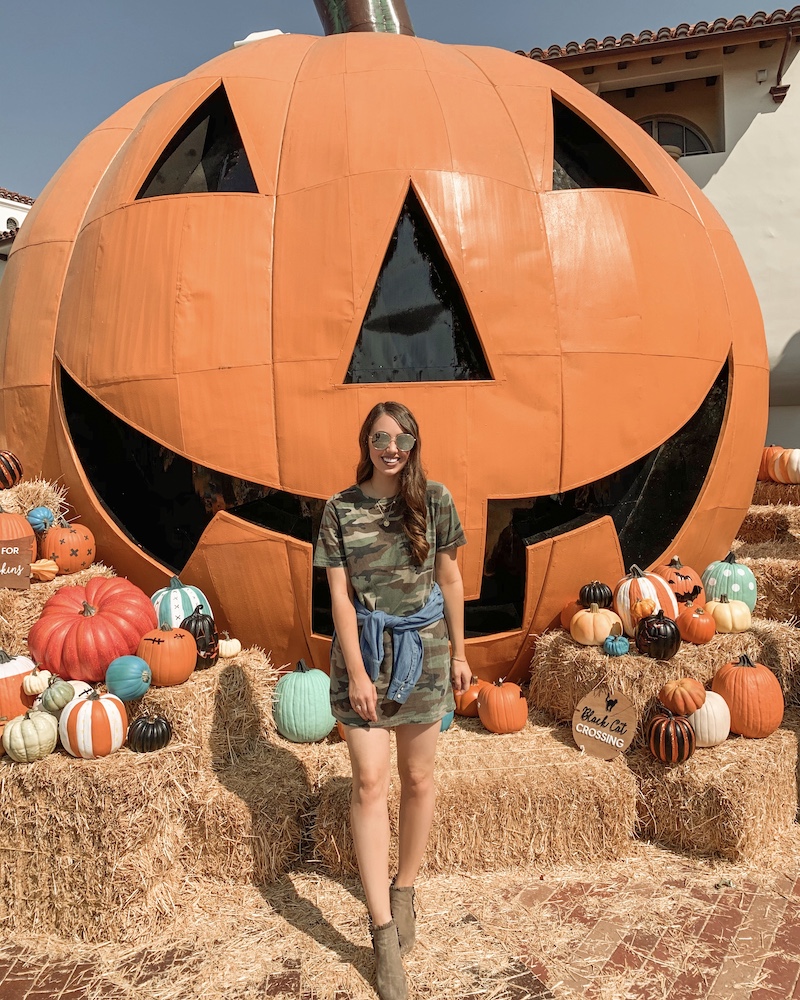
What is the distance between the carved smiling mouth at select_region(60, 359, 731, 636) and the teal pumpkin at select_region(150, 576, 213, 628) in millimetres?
197

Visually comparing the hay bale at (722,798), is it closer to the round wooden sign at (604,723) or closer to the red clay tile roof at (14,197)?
the round wooden sign at (604,723)

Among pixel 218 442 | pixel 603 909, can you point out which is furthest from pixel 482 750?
pixel 218 442

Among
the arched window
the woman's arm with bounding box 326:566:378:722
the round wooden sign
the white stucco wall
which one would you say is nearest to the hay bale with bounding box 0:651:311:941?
the woman's arm with bounding box 326:566:378:722

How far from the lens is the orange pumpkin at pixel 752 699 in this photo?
4.21 meters

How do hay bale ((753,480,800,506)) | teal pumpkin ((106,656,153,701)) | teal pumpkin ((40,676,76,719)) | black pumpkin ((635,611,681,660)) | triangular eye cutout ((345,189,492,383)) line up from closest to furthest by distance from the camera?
teal pumpkin ((40,676,76,719)), teal pumpkin ((106,656,153,701)), triangular eye cutout ((345,189,492,383)), black pumpkin ((635,611,681,660)), hay bale ((753,480,800,506))

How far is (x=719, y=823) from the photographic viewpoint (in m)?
3.76

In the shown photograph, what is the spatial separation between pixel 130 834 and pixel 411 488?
2003 mm

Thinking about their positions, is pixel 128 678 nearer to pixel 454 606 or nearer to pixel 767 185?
pixel 454 606

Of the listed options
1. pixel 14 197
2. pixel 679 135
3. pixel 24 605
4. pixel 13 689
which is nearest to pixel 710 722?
pixel 13 689

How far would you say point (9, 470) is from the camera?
5211mm

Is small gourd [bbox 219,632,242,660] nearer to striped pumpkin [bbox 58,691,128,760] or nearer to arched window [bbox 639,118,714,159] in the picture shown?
striped pumpkin [bbox 58,691,128,760]

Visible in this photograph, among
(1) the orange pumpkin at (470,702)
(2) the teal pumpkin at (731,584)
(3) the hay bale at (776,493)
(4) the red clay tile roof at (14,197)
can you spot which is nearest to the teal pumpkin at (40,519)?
(1) the orange pumpkin at (470,702)

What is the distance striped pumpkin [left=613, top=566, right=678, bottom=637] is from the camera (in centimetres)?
448

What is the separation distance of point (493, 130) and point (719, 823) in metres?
3.94
